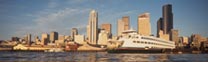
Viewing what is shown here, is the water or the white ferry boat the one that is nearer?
the water

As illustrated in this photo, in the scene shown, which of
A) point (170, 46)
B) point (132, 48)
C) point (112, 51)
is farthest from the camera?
point (170, 46)

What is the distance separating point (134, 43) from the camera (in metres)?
140

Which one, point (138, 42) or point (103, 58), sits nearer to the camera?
point (103, 58)

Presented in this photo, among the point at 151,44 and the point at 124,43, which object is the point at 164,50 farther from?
the point at 124,43

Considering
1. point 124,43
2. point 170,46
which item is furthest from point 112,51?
point 170,46

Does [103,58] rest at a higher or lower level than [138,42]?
lower

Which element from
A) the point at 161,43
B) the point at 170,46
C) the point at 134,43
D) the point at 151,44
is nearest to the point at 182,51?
the point at 170,46

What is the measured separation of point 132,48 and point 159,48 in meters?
18.8

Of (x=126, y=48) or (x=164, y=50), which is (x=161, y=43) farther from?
(x=126, y=48)

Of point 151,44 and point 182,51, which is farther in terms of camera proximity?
point 182,51

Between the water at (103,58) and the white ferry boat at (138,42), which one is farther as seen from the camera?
the white ferry boat at (138,42)

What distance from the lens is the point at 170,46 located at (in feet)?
561

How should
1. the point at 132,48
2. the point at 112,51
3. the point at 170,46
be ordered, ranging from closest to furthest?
the point at 132,48 < the point at 112,51 < the point at 170,46

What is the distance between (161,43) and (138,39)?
762 inches
